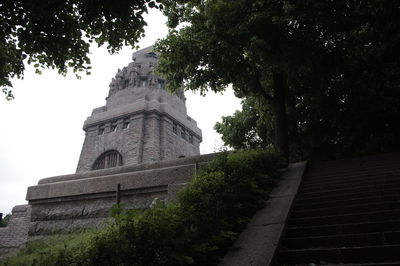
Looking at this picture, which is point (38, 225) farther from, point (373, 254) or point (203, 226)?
point (373, 254)

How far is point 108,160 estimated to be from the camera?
26375 mm

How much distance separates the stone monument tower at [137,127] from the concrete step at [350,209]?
62.5ft

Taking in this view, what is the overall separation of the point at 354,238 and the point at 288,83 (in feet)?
38.9

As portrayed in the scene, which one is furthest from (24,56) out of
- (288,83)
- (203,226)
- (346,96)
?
(346,96)

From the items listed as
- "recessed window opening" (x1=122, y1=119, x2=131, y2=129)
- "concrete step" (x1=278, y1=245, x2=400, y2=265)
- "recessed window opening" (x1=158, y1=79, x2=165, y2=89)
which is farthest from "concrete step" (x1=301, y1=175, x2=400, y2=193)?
"recessed window opening" (x1=158, y1=79, x2=165, y2=89)

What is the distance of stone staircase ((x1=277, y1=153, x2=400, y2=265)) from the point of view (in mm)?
3861

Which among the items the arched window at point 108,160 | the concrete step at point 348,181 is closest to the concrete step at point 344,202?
the concrete step at point 348,181

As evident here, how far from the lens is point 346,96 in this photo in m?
14.2

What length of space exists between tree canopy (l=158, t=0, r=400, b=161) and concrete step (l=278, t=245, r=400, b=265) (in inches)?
305

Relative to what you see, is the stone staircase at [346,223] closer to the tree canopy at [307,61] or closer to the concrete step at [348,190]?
the concrete step at [348,190]

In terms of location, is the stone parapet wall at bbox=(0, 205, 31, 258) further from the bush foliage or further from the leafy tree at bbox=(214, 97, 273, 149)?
the leafy tree at bbox=(214, 97, 273, 149)

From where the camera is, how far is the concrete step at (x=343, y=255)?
3.76 m

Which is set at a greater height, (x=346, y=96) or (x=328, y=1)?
(x=328, y=1)

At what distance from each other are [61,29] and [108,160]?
20602 millimetres
